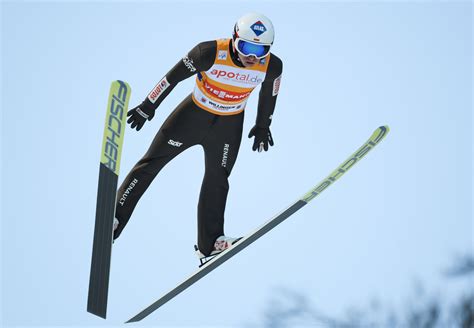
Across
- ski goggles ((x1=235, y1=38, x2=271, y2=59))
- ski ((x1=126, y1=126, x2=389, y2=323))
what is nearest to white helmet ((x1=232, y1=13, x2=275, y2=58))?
ski goggles ((x1=235, y1=38, x2=271, y2=59))

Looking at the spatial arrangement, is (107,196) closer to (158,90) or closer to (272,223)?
(158,90)

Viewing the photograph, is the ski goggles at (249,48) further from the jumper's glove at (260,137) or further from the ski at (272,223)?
the ski at (272,223)

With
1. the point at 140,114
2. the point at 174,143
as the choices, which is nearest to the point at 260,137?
the point at 174,143

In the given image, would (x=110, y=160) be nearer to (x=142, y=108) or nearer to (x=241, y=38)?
(x=142, y=108)

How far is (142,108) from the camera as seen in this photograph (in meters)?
7.29

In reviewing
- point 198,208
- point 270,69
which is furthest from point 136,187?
point 270,69

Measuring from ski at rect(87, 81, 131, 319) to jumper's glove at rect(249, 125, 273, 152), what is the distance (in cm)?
170

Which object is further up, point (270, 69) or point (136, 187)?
point (270, 69)

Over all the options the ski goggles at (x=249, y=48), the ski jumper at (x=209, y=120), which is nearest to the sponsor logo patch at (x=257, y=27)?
the ski goggles at (x=249, y=48)

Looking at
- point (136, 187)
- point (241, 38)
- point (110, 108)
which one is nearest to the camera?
point (110, 108)

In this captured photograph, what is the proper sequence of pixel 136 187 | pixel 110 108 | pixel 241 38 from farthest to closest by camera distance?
pixel 136 187 < pixel 241 38 < pixel 110 108

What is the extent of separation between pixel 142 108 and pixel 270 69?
129 cm

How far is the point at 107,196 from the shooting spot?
6859 mm

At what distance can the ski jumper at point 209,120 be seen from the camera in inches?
287
